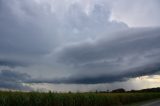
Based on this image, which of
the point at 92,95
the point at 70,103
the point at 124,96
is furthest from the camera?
the point at 124,96

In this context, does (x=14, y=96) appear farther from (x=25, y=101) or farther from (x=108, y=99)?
(x=108, y=99)

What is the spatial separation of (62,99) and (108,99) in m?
15.6

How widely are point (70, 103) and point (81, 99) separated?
336 centimetres

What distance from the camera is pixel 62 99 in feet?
124

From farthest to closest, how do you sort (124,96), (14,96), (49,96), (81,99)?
(124,96) → (81,99) → (49,96) → (14,96)

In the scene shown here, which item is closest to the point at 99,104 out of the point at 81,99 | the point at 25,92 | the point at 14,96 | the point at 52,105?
the point at 81,99

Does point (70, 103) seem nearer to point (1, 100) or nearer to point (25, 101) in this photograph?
point (25, 101)

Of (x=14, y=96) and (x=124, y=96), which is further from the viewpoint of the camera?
(x=124, y=96)

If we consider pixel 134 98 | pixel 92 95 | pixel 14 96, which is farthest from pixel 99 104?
pixel 134 98

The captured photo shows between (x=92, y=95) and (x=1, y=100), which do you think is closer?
(x=1, y=100)

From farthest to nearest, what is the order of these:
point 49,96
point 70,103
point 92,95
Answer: point 92,95 → point 70,103 → point 49,96

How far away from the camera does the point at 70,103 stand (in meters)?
39.7

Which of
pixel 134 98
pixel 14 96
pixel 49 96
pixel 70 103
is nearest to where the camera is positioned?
pixel 14 96

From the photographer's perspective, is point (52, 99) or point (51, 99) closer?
point (51, 99)
